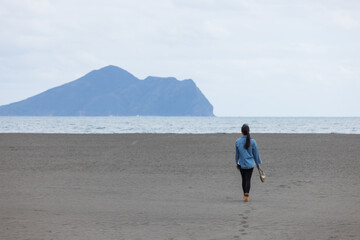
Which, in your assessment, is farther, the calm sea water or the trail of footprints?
the calm sea water

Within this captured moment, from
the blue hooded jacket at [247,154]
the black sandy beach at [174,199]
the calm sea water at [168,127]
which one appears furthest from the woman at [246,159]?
the calm sea water at [168,127]

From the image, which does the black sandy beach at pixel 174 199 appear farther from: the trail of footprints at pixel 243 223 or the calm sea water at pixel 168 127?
the calm sea water at pixel 168 127

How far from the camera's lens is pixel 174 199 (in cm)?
1134

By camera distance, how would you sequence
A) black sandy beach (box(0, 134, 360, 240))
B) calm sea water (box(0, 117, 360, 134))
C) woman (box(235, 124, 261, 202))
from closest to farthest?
black sandy beach (box(0, 134, 360, 240))
woman (box(235, 124, 261, 202))
calm sea water (box(0, 117, 360, 134))

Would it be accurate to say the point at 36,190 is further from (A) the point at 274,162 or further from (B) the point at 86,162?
(A) the point at 274,162

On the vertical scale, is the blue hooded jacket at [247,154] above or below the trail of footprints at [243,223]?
above

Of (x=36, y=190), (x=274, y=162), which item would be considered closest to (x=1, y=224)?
(x=36, y=190)

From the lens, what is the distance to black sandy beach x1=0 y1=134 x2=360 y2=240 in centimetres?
773

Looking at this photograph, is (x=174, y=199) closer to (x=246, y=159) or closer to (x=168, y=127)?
(x=246, y=159)

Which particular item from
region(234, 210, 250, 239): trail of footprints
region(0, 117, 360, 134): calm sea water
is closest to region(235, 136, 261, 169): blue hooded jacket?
region(234, 210, 250, 239): trail of footprints

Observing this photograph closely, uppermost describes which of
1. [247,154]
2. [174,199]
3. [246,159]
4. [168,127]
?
[247,154]

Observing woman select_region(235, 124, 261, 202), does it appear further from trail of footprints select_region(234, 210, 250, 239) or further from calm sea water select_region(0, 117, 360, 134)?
calm sea water select_region(0, 117, 360, 134)

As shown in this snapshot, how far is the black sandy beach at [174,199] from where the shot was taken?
7.73 metres

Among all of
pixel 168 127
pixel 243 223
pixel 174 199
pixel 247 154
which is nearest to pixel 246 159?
pixel 247 154
